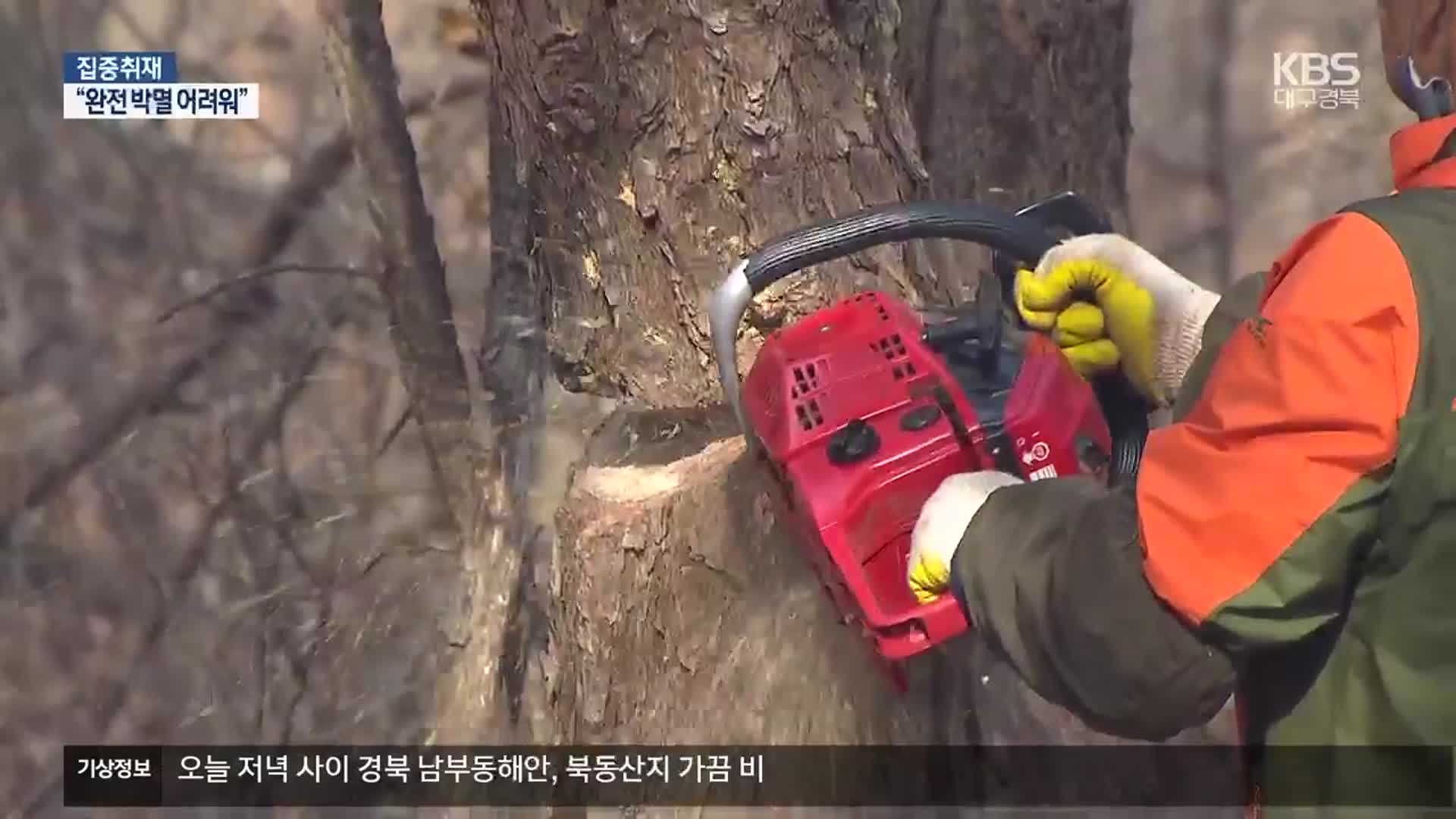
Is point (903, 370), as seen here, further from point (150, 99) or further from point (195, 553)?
point (195, 553)

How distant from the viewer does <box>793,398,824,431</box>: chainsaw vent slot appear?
3.01 ft

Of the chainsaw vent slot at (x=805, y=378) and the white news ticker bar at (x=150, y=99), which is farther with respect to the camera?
the white news ticker bar at (x=150, y=99)

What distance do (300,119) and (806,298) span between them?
846mm

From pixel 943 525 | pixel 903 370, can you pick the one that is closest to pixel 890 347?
pixel 903 370

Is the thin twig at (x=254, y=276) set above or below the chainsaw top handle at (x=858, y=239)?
above

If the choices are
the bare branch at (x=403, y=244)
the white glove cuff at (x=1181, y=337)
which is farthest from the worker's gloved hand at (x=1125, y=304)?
the bare branch at (x=403, y=244)

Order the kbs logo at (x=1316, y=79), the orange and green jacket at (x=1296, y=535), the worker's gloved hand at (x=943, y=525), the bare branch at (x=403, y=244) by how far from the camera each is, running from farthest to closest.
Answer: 1. the bare branch at (x=403, y=244)
2. the kbs logo at (x=1316, y=79)
3. the worker's gloved hand at (x=943, y=525)
4. the orange and green jacket at (x=1296, y=535)

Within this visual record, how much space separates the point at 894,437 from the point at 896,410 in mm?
22

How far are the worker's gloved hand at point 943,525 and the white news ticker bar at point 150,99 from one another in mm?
896

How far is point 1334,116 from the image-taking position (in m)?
1.24

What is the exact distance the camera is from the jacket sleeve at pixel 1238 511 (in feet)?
2.03

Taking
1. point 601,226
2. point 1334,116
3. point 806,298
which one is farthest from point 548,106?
point 1334,116

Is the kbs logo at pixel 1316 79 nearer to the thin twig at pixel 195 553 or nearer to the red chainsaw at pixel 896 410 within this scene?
the red chainsaw at pixel 896 410

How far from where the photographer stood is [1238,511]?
644mm
